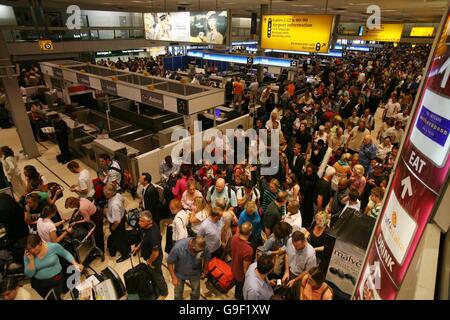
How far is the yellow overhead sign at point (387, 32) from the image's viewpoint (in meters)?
12.7

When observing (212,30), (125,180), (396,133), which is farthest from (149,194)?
(396,133)

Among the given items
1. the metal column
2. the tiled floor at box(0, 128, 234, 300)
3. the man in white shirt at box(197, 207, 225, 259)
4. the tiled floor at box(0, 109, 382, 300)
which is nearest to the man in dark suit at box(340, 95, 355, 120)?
the tiled floor at box(0, 109, 382, 300)

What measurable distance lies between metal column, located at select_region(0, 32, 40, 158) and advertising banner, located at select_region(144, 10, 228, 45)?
12.8 ft

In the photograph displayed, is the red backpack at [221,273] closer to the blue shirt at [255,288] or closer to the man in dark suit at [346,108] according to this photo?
the blue shirt at [255,288]

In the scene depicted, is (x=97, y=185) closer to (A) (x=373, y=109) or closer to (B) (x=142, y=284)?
(B) (x=142, y=284)

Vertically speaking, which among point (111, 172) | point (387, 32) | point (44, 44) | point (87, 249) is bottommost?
point (87, 249)

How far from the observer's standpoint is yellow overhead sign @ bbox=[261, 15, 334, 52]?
690 cm

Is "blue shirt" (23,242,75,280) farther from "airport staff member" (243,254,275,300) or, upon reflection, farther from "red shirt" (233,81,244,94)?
"red shirt" (233,81,244,94)

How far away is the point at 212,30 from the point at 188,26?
963mm

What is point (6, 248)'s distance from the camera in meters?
4.29

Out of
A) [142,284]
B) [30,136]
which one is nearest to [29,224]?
[142,284]

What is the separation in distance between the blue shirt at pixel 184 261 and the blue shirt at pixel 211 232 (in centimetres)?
50

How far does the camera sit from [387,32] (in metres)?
12.9

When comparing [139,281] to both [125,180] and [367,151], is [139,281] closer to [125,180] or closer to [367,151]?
[125,180]
